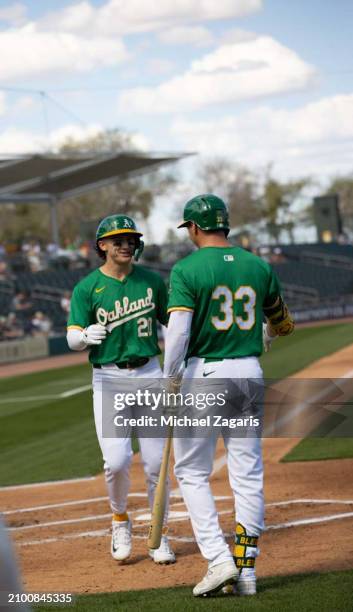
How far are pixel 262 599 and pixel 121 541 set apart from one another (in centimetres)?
158

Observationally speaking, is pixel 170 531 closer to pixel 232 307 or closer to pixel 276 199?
pixel 232 307

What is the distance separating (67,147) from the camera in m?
83.5

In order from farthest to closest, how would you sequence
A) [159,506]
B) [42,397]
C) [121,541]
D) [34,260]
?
[34,260] < [42,397] < [121,541] < [159,506]

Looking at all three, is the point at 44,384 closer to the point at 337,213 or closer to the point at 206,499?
the point at 206,499

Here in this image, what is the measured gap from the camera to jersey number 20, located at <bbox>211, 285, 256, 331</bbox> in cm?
542

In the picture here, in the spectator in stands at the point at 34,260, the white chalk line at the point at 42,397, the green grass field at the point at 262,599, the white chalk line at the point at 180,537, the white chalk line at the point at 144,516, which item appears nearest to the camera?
the green grass field at the point at 262,599

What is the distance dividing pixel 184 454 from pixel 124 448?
3.76ft

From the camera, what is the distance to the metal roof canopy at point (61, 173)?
37375 mm

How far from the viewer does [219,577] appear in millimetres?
5262

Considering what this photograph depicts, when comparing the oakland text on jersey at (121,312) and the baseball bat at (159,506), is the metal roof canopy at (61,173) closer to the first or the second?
the oakland text on jersey at (121,312)

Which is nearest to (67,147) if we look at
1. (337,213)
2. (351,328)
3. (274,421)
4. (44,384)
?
(337,213)

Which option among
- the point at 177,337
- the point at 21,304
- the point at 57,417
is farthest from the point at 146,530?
the point at 21,304

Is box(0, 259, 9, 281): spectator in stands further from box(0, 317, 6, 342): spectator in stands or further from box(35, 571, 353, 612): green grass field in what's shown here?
box(35, 571, 353, 612): green grass field

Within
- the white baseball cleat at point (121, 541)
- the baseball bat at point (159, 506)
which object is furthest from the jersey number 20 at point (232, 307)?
the white baseball cleat at point (121, 541)
